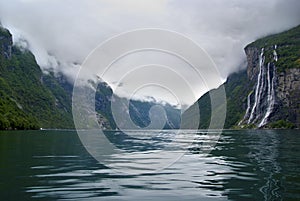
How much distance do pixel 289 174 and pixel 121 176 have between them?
1391cm

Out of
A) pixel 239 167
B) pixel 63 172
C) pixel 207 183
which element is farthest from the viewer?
pixel 239 167

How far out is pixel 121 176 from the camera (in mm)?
26297

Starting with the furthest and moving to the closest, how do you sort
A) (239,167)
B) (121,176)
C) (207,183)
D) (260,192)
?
(239,167), (121,176), (207,183), (260,192)

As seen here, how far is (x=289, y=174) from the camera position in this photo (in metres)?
27.2

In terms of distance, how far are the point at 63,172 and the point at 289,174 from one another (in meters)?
19.3

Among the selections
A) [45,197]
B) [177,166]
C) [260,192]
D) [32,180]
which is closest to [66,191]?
[45,197]

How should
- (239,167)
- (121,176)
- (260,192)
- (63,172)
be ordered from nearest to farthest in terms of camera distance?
(260,192) < (121,176) < (63,172) < (239,167)

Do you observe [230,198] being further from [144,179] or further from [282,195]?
[144,179]

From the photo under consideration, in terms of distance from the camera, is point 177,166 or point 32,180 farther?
point 177,166

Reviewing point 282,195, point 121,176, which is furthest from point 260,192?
point 121,176

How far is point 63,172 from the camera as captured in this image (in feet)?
94.5

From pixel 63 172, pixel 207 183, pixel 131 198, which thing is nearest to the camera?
Answer: pixel 131 198

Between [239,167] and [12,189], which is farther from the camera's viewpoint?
[239,167]

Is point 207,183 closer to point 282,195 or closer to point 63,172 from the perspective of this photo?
point 282,195
